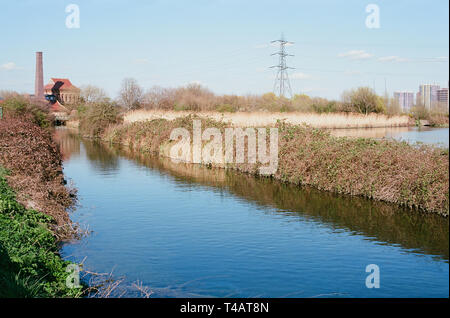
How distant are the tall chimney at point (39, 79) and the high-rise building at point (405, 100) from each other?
49.5 m

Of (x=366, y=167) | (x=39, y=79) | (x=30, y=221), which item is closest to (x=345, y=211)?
(x=366, y=167)

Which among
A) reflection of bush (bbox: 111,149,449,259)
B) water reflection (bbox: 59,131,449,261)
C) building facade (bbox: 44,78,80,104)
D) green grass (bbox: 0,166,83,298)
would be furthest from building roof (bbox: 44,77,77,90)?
A: green grass (bbox: 0,166,83,298)

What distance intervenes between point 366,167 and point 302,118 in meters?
20.3

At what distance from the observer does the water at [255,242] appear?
7.55 metres

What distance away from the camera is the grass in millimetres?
29531

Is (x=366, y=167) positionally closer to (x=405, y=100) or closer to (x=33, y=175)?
(x=33, y=175)

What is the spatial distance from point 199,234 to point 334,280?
11.9ft

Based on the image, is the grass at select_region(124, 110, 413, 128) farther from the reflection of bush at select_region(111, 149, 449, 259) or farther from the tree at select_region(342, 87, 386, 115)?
the reflection of bush at select_region(111, 149, 449, 259)

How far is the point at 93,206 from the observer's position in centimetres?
1339

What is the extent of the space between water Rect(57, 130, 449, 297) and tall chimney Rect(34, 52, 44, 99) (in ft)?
195

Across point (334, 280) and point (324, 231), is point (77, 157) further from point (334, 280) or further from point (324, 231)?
point (334, 280)
